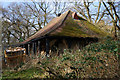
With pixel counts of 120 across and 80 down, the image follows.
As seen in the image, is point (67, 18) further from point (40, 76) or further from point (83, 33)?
point (40, 76)

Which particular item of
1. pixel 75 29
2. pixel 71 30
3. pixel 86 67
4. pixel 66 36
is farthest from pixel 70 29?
pixel 86 67

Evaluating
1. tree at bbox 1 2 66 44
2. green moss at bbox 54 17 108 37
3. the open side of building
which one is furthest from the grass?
tree at bbox 1 2 66 44

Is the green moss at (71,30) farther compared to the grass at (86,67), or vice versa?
the green moss at (71,30)

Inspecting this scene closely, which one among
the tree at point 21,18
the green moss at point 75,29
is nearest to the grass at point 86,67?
the green moss at point 75,29

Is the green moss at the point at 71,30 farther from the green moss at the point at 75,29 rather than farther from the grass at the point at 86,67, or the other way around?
the grass at the point at 86,67

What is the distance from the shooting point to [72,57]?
4.58 meters

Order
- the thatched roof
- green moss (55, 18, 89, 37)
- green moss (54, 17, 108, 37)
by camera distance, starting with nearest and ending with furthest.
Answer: the thatched roof, green moss (55, 18, 89, 37), green moss (54, 17, 108, 37)

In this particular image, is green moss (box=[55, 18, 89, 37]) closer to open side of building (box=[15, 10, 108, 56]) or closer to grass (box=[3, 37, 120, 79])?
open side of building (box=[15, 10, 108, 56])

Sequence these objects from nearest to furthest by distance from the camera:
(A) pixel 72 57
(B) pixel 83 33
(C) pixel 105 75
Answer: (C) pixel 105 75, (A) pixel 72 57, (B) pixel 83 33

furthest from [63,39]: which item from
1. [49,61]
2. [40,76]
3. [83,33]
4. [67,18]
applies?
[40,76]

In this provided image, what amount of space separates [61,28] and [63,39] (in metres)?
1.05

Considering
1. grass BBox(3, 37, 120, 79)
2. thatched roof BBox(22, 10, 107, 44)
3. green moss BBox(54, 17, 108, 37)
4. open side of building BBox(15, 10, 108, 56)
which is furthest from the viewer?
green moss BBox(54, 17, 108, 37)

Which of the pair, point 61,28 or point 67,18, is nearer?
point 61,28

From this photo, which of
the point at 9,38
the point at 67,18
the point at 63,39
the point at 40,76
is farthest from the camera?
the point at 9,38
